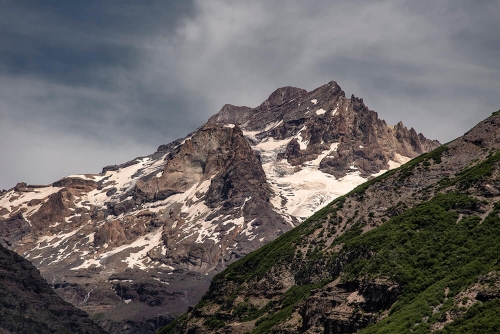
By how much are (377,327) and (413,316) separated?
4914mm

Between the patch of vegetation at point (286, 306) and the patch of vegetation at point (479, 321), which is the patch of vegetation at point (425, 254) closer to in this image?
the patch of vegetation at point (479, 321)

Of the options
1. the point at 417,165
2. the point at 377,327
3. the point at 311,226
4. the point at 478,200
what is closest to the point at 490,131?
the point at 417,165

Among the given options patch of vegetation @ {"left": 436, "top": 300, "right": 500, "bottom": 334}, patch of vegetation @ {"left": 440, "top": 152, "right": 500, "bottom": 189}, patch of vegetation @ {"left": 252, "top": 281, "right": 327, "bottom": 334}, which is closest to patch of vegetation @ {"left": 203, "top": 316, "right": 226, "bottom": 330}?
patch of vegetation @ {"left": 252, "top": 281, "right": 327, "bottom": 334}

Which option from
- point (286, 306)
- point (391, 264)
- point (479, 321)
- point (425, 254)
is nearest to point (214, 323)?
point (286, 306)

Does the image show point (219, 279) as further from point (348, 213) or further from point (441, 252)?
point (441, 252)

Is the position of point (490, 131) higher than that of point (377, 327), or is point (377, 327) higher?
point (490, 131)

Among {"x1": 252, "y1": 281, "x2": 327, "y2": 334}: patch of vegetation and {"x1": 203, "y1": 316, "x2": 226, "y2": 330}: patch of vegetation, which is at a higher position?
{"x1": 203, "y1": 316, "x2": 226, "y2": 330}: patch of vegetation

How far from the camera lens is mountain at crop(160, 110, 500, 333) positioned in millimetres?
82000

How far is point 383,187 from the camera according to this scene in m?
129

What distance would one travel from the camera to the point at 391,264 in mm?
95875

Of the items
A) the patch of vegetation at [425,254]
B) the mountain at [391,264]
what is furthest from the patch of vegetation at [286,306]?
the patch of vegetation at [425,254]

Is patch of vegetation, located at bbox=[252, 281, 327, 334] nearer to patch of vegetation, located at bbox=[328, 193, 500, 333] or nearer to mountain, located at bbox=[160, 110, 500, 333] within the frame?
mountain, located at bbox=[160, 110, 500, 333]

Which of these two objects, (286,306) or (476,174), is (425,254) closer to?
(476,174)

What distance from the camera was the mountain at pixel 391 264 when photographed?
3228 inches
